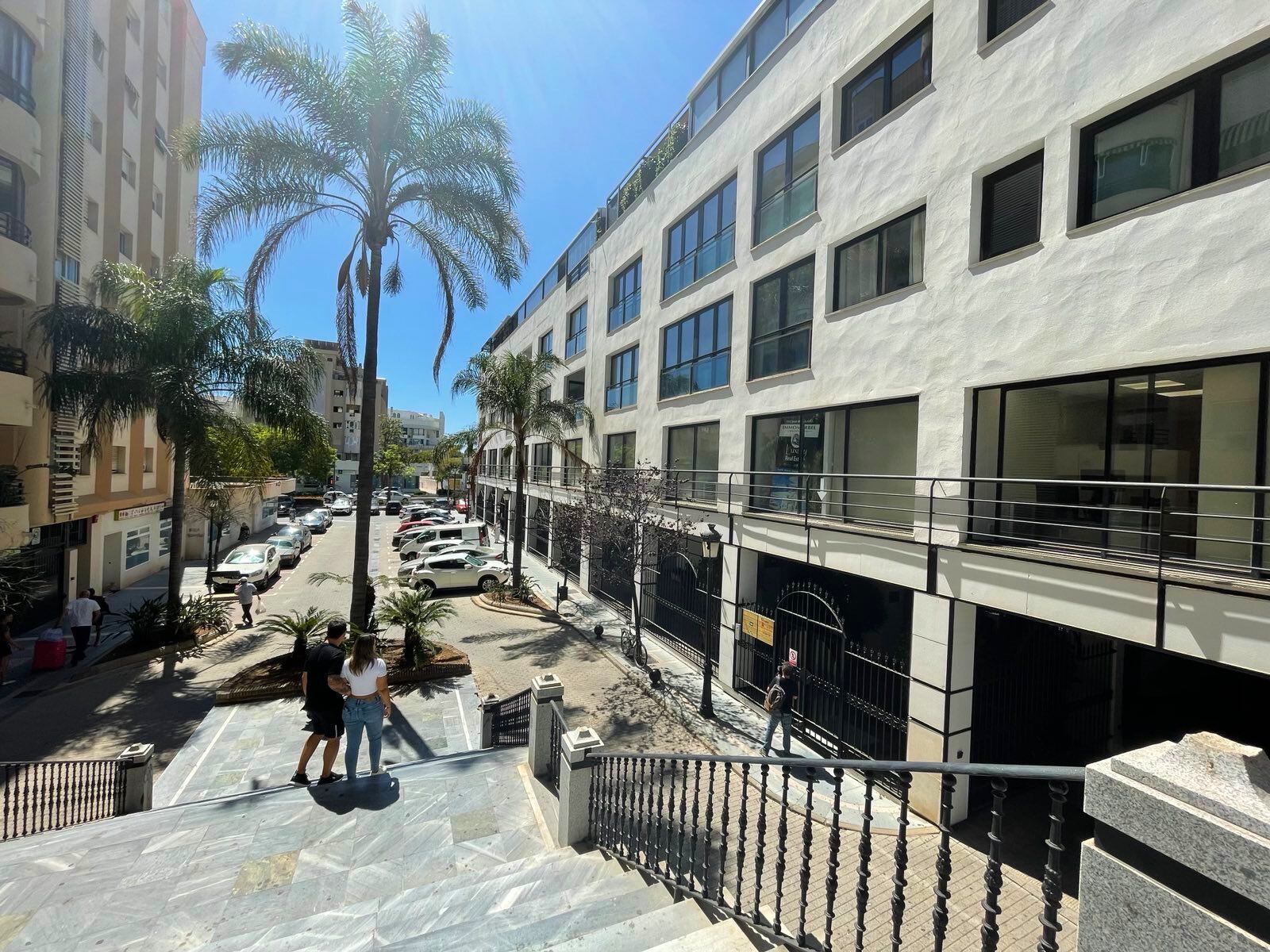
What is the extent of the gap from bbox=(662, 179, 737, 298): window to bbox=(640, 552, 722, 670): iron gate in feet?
24.1

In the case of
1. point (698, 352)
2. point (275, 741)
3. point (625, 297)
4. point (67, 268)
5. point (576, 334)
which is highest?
point (625, 297)

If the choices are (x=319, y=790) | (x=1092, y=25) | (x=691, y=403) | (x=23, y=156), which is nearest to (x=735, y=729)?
(x=319, y=790)

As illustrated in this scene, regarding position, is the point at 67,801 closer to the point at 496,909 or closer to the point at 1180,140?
the point at 496,909

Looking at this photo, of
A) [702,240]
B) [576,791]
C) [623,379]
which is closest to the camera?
[576,791]

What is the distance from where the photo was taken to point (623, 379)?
64.0 ft

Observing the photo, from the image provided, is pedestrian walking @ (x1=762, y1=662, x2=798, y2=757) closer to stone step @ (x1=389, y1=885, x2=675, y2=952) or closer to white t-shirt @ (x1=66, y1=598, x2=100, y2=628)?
stone step @ (x1=389, y1=885, x2=675, y2=952)

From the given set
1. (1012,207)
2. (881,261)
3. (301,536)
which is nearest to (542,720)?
(881,261)

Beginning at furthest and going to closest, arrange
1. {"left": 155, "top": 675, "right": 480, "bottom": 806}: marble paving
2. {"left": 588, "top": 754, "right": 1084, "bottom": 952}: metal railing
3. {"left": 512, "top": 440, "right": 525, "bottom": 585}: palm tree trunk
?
{"left": 512, "top": 440, "right": 525, "bottom": 585}: palm tree trunk < {"left": 155, "top": 675, "right": 480, "bottom": 806}: marble paving < {"left": 588, "top": 754, "right": 1084, "bottom": 952}: metal railing

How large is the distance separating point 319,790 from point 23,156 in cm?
1601

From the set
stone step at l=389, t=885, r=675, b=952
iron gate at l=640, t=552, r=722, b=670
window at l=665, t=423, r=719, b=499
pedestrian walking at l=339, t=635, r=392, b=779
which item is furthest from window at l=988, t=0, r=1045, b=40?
pedestrian walking at l=339, t=635, r=392, b=779

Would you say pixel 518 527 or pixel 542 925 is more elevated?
pixel 518 527

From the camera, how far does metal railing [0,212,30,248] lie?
41.3 feet

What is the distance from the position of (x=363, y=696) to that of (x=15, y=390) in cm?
1207

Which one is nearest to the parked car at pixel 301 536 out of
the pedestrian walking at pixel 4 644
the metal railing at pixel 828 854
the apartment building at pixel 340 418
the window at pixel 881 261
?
the pedestrian walking at pixel 4 644
